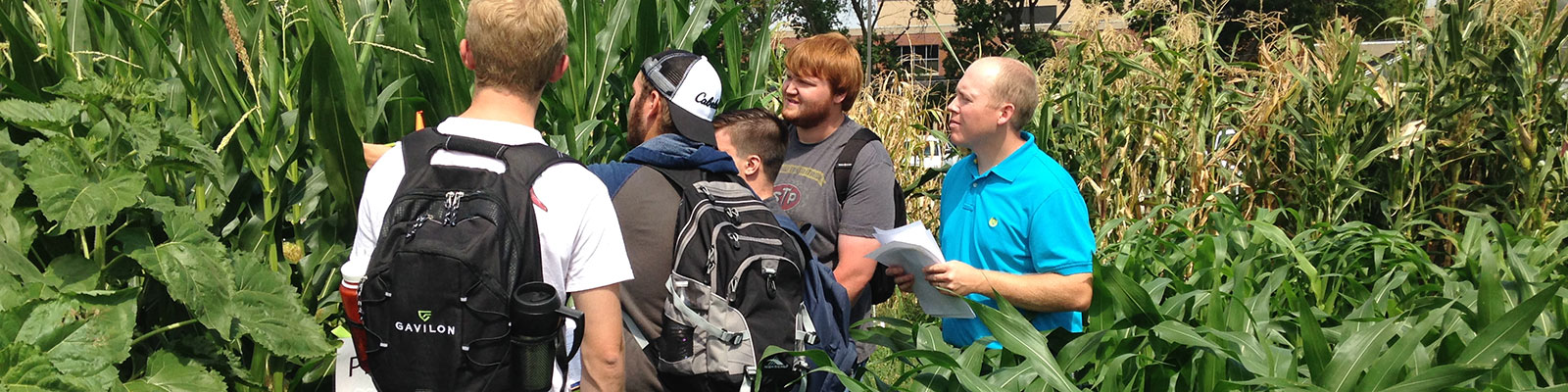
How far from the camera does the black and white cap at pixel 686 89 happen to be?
2428 mm

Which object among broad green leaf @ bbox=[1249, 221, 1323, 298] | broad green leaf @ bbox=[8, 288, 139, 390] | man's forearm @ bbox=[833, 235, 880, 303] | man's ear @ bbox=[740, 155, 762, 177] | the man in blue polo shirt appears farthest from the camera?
broad green leaf @ bbox=[1249, 221, 1323, 298]

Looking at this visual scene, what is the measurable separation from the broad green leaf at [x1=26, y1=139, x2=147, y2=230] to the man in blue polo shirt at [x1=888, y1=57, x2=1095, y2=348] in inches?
67.5

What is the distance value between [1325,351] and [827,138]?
1443mm

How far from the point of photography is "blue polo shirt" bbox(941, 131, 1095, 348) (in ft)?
8.62

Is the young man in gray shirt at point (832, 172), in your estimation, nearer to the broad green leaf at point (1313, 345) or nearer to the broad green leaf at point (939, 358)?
the broad green leaf at point (939, 358)

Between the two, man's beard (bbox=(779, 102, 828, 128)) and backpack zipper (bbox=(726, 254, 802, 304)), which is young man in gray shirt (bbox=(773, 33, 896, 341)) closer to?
man's beard (bbox=(779, 102, 828, 128))

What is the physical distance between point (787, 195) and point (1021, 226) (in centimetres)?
72

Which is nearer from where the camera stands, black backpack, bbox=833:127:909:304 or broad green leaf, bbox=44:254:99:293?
broad green leaf, bbox=44:254:99:293

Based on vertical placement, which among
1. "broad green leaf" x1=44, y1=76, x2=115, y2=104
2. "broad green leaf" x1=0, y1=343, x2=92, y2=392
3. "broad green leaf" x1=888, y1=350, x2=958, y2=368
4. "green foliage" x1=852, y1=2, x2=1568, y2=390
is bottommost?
"green foliage" x1=852, y1=2, x2=1568, y2=390

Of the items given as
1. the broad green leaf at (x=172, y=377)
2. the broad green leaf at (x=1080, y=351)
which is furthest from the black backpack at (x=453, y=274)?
the broad green leaf at (x=1080, y=351)

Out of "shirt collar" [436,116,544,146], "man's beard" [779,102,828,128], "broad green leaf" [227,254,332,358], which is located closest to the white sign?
"broad green leaf" [227,254,332,358]

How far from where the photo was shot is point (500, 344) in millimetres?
1734

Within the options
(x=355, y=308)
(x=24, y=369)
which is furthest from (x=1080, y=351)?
(x=24, y=369)

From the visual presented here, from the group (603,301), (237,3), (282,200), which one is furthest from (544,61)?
(237,3)
